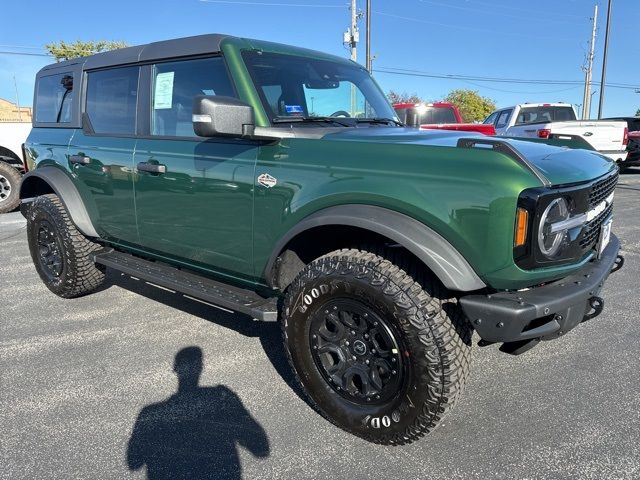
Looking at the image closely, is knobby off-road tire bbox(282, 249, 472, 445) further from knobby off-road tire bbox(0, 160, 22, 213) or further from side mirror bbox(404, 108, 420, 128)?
knobby off-road tire bbox(0, 160, 22, 213)

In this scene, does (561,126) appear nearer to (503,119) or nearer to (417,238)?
(503,119)

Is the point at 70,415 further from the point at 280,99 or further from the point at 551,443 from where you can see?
the point at 551,443

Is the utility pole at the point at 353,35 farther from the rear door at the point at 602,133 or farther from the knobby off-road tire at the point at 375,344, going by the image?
the knobby off-road tire at the point at 375,344

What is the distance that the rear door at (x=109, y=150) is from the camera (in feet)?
11.9

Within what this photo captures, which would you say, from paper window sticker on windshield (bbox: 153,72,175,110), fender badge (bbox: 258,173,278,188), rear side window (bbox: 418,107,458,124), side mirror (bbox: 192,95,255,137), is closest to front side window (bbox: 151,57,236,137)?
paper window sticker on windshield (bbox: 153,72,175,110)

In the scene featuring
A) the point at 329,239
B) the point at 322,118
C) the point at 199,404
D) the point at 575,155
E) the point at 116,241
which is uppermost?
the point at 322,118

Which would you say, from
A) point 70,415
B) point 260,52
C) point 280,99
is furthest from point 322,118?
point 70,415

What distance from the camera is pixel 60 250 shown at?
430 centimetres

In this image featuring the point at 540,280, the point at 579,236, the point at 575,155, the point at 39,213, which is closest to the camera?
the point at 540,280

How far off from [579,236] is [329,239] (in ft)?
4.07

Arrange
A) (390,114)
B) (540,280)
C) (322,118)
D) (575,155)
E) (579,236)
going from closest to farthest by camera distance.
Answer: (540,280) → (579,236) → (575,155) → (322,118) → (390,114)

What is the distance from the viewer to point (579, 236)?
2311mm

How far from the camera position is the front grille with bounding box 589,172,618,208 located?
2422 millimetres

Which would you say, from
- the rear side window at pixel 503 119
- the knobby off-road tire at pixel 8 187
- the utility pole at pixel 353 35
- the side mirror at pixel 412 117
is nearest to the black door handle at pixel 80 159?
the side mirror at pixel 412 117
